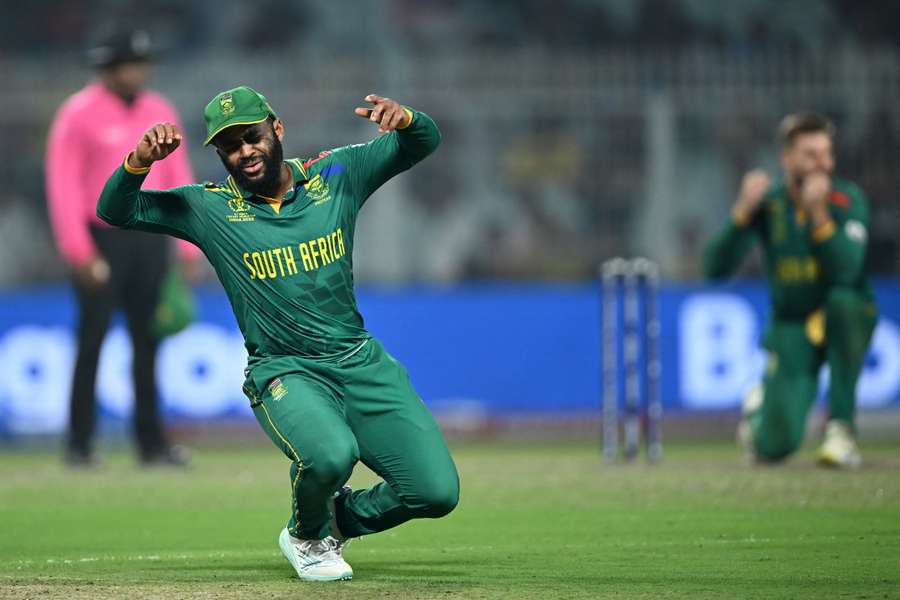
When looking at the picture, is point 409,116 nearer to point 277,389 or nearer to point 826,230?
A: point 277,389

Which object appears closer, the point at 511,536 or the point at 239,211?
the point at 239,211

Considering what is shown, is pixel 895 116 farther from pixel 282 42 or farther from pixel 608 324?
pixel 282 42

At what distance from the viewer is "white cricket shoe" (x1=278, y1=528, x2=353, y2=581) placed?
661 centimetres

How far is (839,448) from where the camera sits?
35.6 feet

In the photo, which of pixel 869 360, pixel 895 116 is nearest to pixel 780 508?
pixel 869 360

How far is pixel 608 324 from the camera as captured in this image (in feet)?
38.7

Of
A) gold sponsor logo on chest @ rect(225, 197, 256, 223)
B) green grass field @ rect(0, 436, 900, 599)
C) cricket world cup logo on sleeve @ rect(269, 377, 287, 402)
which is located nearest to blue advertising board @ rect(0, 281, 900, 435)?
green grass field @ rect(0, 436, 900, 599)

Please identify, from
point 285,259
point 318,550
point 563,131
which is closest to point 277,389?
point 285,259

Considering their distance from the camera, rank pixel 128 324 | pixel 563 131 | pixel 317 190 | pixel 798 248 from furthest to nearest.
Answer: pixel 563 131 < pixel 128 324 < pixel 798 248 < pixel 317 190

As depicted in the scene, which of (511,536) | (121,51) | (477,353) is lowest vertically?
(511,536)

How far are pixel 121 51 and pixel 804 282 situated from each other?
15.1ft

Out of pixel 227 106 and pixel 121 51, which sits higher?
pixel 121 51

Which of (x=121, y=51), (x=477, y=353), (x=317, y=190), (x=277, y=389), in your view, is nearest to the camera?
(x=277, y=389)

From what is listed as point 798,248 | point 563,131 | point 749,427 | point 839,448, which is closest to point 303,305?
point 839,448
